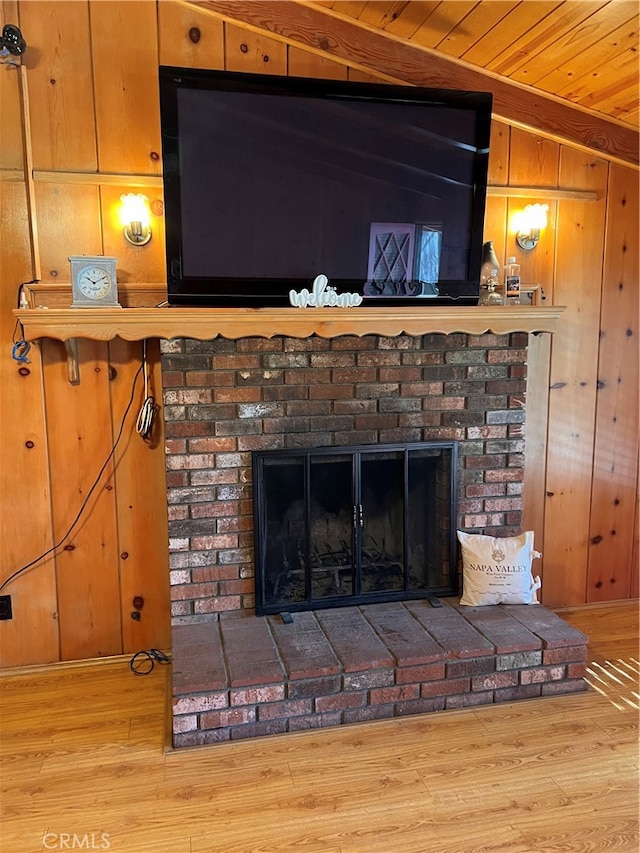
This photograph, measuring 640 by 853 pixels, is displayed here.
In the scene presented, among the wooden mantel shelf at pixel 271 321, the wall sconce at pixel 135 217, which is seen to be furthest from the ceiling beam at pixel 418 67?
the wooden mantel shelf at pixel 271 321

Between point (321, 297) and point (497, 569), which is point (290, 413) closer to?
point (321, 297)

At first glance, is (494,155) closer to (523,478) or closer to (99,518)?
(523,478)

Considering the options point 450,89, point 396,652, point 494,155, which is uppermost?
point 450,89

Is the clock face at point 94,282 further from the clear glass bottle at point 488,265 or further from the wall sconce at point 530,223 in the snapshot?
the wall sconce at point 530,223

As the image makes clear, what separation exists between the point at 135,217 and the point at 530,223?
1.65m

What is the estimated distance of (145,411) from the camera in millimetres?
2455

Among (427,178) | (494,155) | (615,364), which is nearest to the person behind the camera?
(427,178)

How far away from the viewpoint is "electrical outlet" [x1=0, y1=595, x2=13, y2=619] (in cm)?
248

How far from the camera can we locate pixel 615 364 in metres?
2.97

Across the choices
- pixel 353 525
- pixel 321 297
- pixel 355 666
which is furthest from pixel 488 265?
pixel 355 666

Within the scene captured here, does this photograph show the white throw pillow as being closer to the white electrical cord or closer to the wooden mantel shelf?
the wooden mantel shelf

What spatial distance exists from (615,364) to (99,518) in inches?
95.4

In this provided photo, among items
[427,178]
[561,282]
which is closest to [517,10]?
[427,178]

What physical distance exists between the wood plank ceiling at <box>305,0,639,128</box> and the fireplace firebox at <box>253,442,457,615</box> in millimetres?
1555
